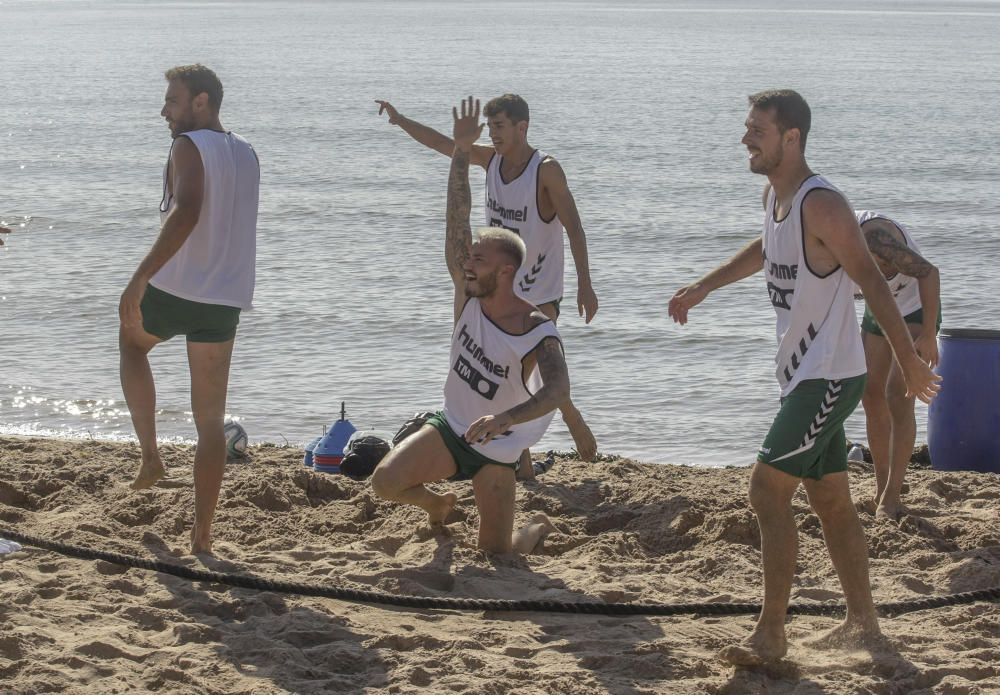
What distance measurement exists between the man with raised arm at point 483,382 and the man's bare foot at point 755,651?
1422mm

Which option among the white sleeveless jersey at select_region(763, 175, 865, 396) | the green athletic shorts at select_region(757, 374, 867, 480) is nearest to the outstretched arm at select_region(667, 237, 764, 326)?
the white sleeveless jersey at select_region(763, 175, 865, 396)

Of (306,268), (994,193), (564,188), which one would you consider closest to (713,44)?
(994,193)

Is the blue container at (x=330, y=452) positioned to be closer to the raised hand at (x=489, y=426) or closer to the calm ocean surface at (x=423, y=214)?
the calm ocean surface at (x=423, y=214)

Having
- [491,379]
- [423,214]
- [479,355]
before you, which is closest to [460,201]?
[479,355]

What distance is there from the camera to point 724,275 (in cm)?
536

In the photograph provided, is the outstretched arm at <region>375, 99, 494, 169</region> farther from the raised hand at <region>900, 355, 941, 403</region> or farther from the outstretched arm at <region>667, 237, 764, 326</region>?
the raised hand at <region>900, 355, 941, 403</region>

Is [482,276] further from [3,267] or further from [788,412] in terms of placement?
[3,267]

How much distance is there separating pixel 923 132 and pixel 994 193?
9411mm

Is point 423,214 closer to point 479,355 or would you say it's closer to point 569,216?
point 569,216

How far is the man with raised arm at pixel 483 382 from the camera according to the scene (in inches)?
227

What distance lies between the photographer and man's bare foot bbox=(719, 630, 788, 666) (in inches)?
185

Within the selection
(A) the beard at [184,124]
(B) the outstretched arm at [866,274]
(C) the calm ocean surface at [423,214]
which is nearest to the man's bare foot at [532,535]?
(B) the outstretched arm at [866,274]

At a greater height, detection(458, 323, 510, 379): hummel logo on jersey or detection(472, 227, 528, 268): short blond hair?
detection(472, 227, 528, 268): short blond hair

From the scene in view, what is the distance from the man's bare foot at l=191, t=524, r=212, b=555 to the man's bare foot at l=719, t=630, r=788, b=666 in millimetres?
2392
